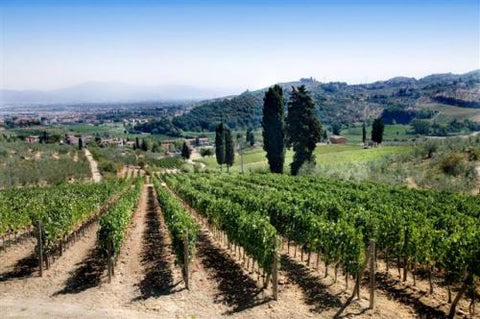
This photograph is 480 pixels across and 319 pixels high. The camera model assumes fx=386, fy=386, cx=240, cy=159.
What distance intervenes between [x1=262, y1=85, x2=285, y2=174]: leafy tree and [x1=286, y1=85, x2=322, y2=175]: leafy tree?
1.87 meters

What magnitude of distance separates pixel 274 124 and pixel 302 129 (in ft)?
15.5

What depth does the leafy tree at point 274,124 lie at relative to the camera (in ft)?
183

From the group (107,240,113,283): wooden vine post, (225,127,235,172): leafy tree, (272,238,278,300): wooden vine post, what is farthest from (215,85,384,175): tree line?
(272,238,278,300): wooden vine post

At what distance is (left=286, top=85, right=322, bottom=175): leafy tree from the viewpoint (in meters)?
53.0

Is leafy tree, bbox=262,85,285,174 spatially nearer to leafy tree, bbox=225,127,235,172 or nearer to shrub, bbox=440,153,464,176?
shrub, bbox=440,153,464,176

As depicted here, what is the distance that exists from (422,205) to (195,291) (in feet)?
47.5

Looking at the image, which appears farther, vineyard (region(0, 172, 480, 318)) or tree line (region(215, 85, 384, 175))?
tree line (region(215, 85, 384, 175))

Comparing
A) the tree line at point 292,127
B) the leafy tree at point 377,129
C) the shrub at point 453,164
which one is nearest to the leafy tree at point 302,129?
the tree line at point 292,127

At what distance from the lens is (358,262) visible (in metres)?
13.0

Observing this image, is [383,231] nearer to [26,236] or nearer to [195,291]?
[195,291]

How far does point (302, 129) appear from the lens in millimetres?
52688

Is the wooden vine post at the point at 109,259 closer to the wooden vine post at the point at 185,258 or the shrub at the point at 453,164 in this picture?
the wooden vine post at the point at 185,258

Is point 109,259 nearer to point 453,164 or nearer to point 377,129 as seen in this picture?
point 453,164

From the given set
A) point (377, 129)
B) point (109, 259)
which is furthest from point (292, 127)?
point (377, 129)
